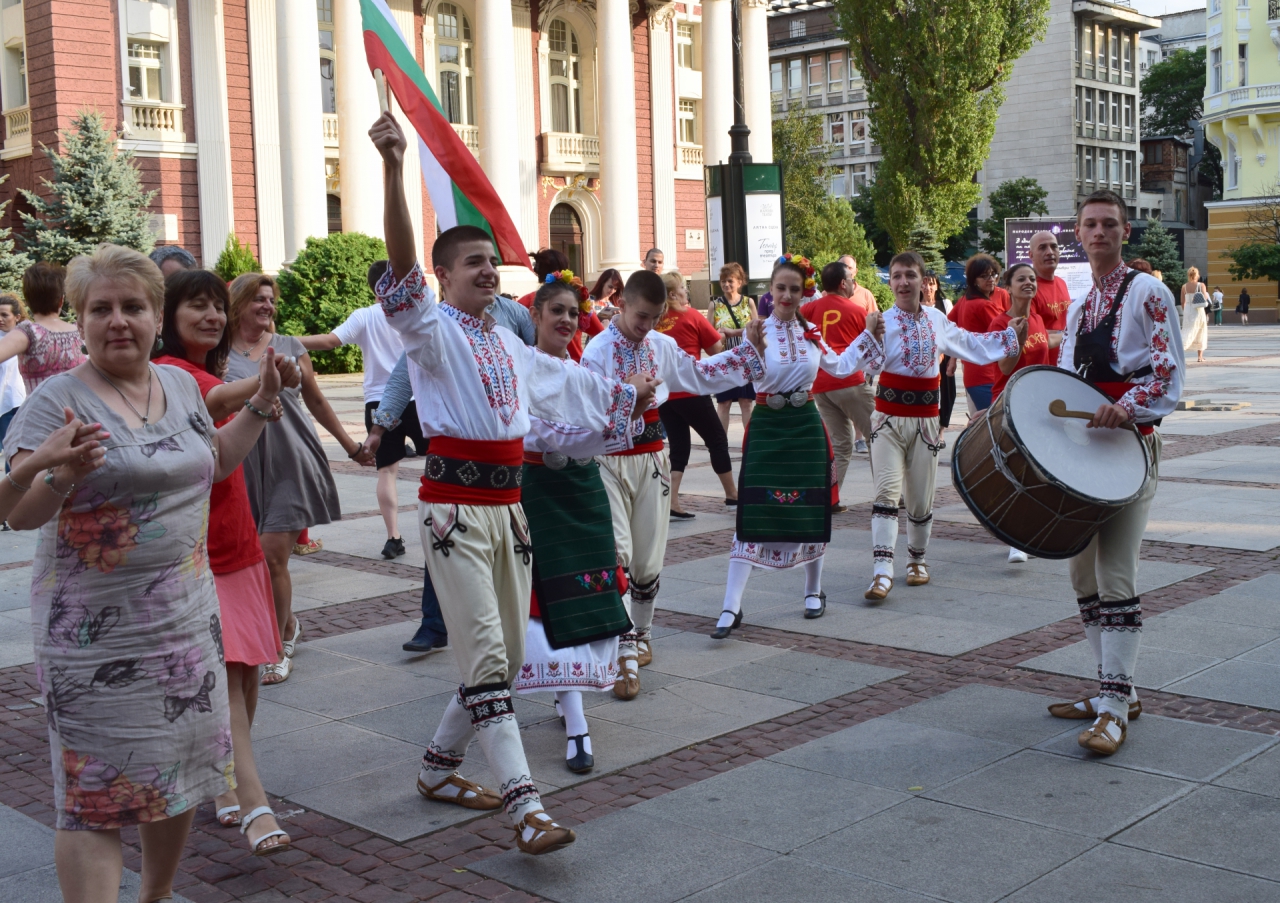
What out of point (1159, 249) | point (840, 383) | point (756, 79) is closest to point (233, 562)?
point (840, 383)

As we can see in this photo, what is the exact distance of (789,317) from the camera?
7324 millimetres

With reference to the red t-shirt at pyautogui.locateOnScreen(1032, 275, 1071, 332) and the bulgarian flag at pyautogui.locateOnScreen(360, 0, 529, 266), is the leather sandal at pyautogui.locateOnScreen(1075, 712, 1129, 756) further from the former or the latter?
the red t-shirt at pyautogui.locateOnScreen(1032, 275, 1071, 332)

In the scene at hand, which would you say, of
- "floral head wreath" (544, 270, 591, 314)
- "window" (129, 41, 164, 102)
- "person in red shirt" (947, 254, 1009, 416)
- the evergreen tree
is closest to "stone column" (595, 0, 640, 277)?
"window" (129, 41, 164, 102)

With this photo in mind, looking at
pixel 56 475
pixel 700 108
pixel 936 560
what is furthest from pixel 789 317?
pixel 700 108

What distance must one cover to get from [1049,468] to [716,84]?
4096cm

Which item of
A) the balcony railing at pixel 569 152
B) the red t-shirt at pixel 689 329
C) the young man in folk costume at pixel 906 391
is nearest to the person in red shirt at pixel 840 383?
the red t-shirt at pixel 689 329

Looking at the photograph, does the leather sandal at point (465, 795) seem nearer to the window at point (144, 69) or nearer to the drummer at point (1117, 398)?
the drummer at point (1117, 398)

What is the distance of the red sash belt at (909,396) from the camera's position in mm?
8125

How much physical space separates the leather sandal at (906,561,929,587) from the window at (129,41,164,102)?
96.1 feet

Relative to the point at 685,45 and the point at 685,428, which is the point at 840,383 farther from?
the point at 685,45

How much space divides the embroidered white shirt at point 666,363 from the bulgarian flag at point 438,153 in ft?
3.73

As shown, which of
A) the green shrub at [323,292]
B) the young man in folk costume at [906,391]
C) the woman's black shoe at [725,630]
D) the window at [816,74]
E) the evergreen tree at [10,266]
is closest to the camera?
the woman's black shoe at [725,630]

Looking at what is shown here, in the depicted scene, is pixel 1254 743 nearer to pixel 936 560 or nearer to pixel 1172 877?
pixel 1172 877

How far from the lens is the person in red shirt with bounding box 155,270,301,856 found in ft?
14.0
